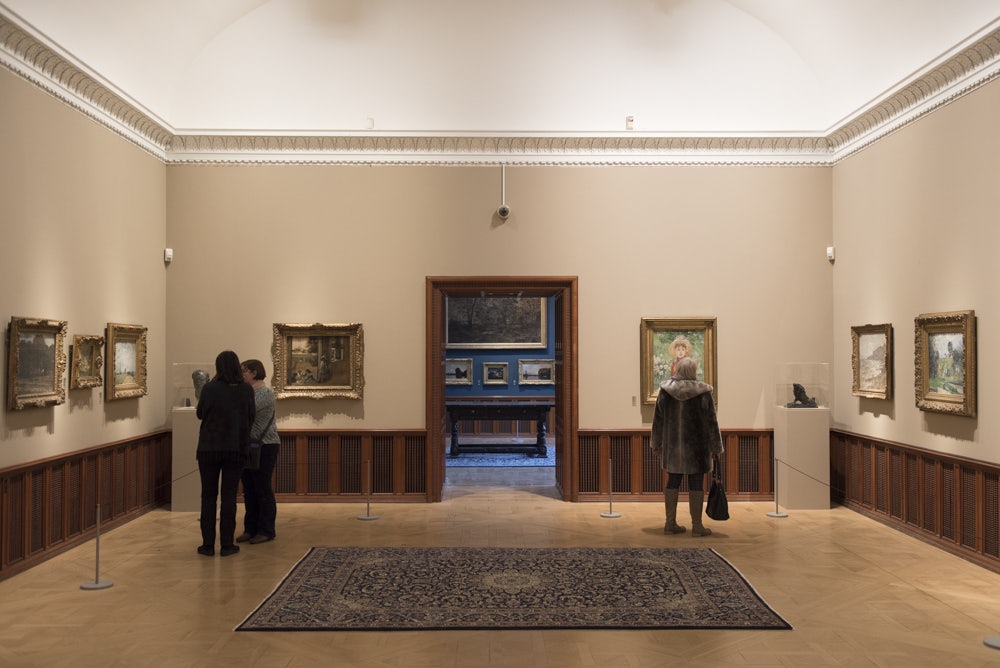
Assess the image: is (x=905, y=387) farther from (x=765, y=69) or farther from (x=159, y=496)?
(x=159, y=496)

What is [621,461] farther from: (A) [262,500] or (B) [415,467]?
(A) [262,500]

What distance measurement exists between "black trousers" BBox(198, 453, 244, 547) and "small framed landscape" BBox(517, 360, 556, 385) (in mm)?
10779

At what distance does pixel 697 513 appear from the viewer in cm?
905

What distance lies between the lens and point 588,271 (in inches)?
453

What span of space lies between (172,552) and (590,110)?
26.3 ft

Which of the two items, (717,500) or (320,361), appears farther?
(320,361)

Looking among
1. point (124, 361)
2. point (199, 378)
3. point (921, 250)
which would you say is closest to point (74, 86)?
point (124, 361)

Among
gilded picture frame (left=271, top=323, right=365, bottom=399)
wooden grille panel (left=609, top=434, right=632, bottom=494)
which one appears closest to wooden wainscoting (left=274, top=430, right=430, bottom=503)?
gilded picture frame (left=271, top=323, right=365, bottom=399)

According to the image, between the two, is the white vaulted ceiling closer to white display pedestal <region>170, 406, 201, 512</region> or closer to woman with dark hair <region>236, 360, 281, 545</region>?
white display pedestal <region>170, 406, 201, 512</region>

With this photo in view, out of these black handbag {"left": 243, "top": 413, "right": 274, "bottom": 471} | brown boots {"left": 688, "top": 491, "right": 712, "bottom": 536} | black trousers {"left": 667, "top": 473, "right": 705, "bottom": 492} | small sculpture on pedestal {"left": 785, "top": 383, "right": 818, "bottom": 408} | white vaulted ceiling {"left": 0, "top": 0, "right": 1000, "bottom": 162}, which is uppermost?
white vaulted ceiling {"left": 0, "top": 0, "right": 1000, "bottom": 162}

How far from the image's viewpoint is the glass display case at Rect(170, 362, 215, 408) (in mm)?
10961

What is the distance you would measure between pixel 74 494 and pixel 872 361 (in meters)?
9.88

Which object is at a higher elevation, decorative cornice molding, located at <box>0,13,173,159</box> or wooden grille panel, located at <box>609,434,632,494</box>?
decorative cornice molding, located at <box>0,13,173,159</box>

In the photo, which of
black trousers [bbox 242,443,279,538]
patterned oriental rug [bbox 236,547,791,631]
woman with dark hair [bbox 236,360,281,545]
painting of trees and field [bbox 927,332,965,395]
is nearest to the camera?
patterned oriental rug [bbox 236,547,791,631]
